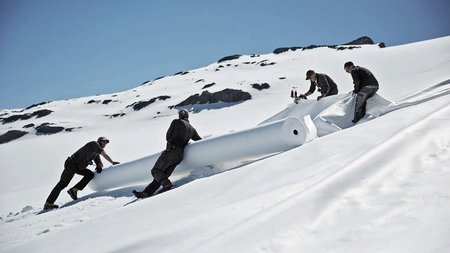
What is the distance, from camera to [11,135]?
30750 mm

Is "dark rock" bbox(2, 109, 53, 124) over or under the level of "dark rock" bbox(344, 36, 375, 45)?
under

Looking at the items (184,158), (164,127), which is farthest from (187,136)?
(164,127)

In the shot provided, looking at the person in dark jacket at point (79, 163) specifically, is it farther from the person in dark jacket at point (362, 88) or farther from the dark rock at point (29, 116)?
the dark rock at point (29, 116)

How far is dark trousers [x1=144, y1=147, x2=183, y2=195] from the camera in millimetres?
4781

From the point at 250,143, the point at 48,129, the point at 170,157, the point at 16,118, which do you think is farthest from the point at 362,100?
the point at 16,118

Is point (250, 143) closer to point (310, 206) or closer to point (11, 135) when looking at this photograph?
point (310, 206)

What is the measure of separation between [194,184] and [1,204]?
19.6ft

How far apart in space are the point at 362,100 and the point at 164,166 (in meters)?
3.23

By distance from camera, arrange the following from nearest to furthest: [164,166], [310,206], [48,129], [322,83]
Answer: [310,206] < [164,166] < [322,83] < [48,129]

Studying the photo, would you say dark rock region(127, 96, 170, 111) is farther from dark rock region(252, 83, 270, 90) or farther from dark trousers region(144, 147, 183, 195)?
dark trousers region(144, 147, 183, 195)

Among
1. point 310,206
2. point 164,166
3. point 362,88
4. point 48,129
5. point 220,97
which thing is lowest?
point 310,206

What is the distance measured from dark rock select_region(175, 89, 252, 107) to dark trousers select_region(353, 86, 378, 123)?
826 inches

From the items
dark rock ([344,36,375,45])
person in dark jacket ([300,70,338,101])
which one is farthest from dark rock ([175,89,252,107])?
dark rock ([344,36,375,45])

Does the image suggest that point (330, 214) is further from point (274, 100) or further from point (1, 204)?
point (274, 100)
